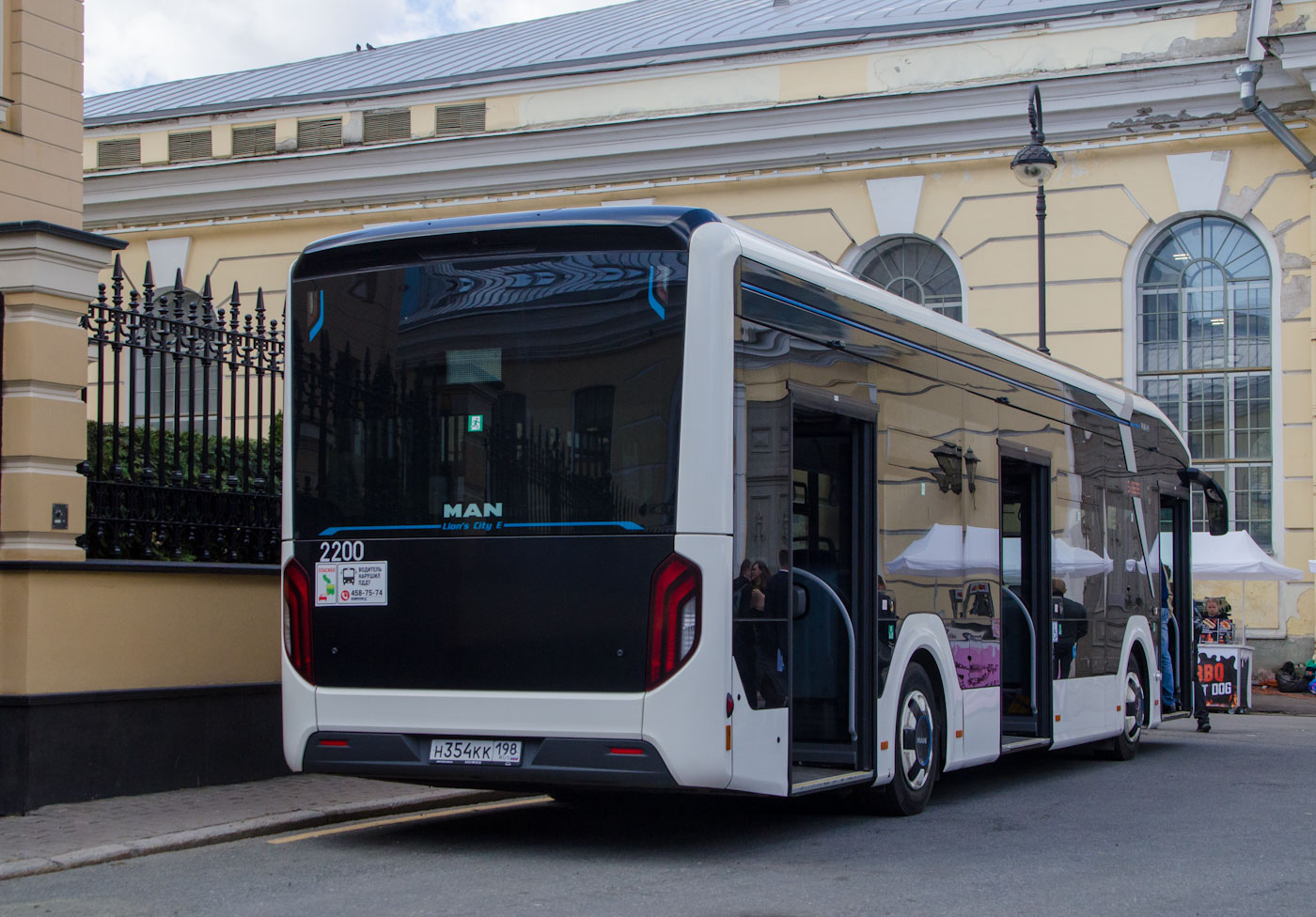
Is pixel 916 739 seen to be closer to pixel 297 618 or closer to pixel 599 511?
pixel 599 511

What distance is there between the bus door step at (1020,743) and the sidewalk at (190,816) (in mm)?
3448

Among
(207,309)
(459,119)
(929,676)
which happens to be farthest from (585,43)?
(929,676)

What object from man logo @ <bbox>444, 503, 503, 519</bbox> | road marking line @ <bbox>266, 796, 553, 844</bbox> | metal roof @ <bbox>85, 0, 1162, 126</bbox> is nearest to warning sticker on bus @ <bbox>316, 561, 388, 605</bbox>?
man logo @ <bbox>444, 503, 503, 519</bbox>

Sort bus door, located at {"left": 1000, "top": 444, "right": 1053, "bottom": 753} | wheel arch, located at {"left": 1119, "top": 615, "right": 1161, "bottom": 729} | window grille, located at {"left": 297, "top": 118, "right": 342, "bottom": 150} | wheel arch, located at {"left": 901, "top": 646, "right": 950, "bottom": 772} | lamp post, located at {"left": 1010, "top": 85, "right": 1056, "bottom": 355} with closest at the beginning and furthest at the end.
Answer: wheel arch, located at {"left": 901, "top": 646, "right": 950, "bottom": 772} → bus door, located at {"left": 1000, "top": 444, "right": 1053, "bottom": 753} → wheel arch, located at {"left": 1119, "top": 615, "right": 1161, "bottom": 729} → lamp post, located at {"left": 1010, "top": 85, "right": 1056, "bottom": 355} → window grille, located at {"left": 297, "top": 118, "right": 342, "bottom": 150}

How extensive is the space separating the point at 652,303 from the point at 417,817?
368 centimetres

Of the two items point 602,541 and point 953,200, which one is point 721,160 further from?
point 602,541

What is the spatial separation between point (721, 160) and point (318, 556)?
17449 mm

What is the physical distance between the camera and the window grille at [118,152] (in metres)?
28.3

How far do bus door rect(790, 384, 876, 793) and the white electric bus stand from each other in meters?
0.02

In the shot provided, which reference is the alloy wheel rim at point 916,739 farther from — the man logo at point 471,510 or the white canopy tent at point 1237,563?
the white canopy tent at point 1237,563

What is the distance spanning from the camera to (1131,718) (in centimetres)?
1390

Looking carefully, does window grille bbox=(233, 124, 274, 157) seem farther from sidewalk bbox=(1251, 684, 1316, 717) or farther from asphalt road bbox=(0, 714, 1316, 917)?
asphalt road bbox=(0, 714, 1316, 917)

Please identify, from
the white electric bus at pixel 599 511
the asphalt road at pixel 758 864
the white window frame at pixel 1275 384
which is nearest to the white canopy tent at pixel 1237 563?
the white window frame at pixel 1275 384

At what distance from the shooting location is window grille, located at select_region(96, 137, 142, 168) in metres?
28.3
